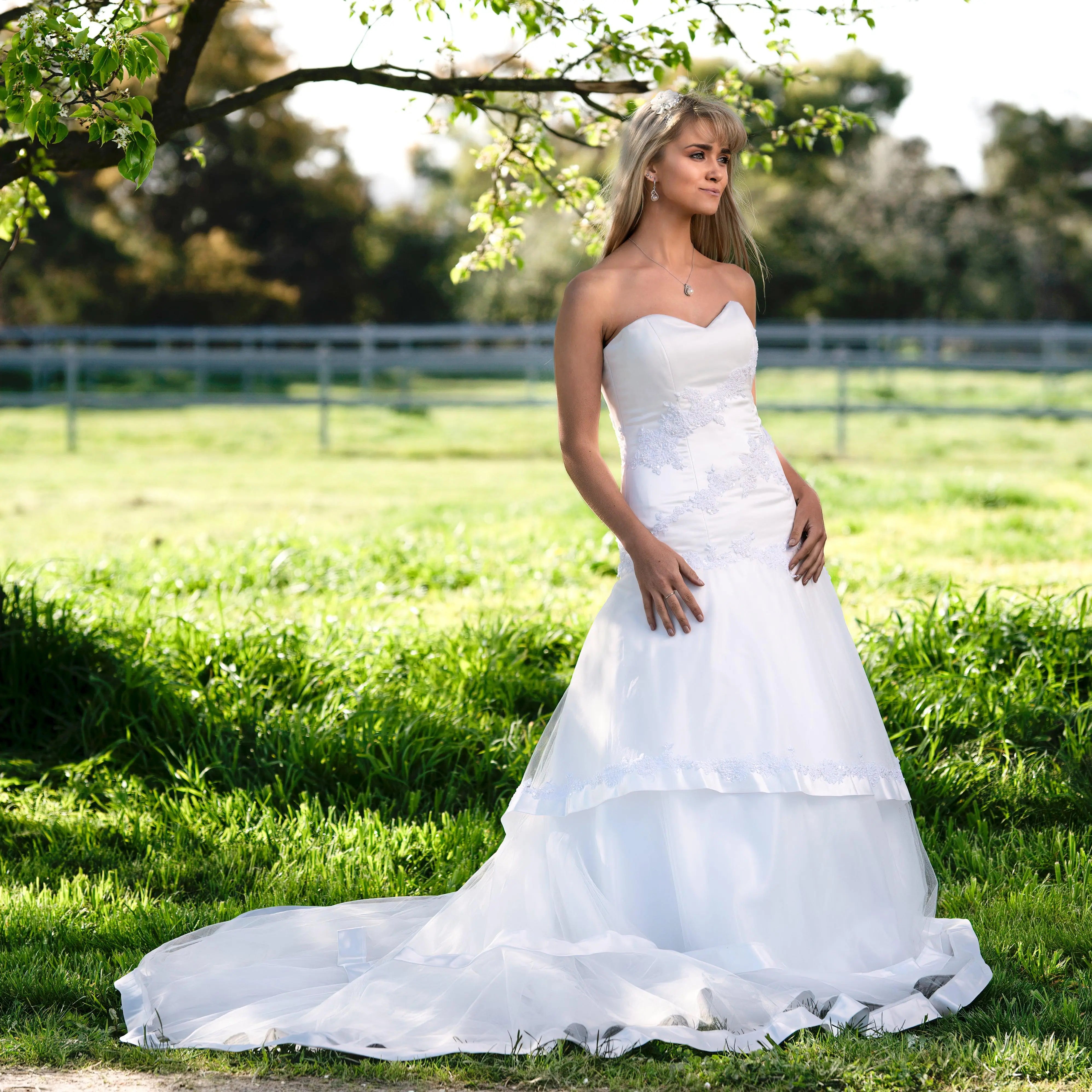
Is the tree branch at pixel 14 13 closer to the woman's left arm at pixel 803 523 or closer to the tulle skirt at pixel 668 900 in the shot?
the woman's left arm at pixel 803 523

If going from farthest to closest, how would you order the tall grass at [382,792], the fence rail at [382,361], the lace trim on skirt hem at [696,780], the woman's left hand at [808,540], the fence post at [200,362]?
the fence post at [200,362], the fence rail at [382,361], the woman's left hand at [808,540], the lace trim on skirt hem at [696,780], the tall grass at [382,792]

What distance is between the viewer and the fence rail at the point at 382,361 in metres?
17.2

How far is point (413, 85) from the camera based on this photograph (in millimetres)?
4766

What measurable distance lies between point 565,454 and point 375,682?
2262 mm

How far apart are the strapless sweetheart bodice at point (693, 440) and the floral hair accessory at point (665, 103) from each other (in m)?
0.48

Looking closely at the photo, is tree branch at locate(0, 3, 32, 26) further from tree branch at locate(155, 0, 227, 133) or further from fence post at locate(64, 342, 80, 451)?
fence post at locate(64, 342, 80, 451)

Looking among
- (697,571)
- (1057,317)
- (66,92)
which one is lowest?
(697,571)

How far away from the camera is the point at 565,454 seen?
10.2 ft

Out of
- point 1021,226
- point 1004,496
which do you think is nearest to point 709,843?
point 1004,496

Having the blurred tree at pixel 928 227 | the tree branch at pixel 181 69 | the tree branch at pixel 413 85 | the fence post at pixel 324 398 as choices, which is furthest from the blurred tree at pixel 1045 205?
the tree branch at pixel 181 69

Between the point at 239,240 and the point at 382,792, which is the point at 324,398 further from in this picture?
the point at 239,240

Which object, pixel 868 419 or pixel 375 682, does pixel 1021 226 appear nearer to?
pixel 868 419

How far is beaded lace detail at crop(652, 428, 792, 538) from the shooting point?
3.08 meters

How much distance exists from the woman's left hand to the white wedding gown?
0.04 m
